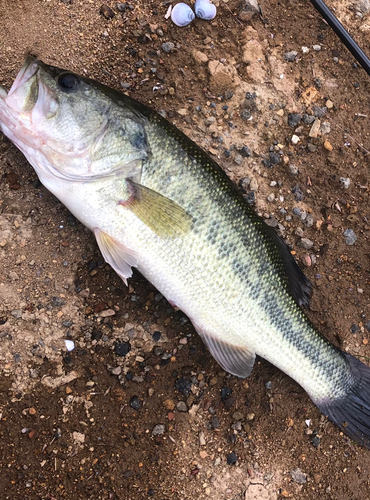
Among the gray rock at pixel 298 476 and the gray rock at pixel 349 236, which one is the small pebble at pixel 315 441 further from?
the gray rock at pixel 349 236

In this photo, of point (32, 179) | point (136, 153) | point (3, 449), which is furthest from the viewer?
point (32, 179)

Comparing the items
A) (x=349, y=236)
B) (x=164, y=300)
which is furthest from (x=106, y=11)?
(x=349, y=236)

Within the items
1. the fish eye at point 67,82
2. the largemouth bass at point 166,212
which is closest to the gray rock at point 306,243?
the largemouth bass at point 166,212

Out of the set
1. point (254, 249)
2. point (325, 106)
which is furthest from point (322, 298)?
point (325, 106)

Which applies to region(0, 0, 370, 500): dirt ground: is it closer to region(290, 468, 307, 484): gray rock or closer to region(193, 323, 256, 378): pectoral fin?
region(290, 468, 307, 484): gray rock

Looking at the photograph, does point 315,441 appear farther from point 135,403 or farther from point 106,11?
point 106,11

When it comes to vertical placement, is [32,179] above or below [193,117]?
below

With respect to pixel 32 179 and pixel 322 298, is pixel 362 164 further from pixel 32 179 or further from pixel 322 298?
pixel 32 179
